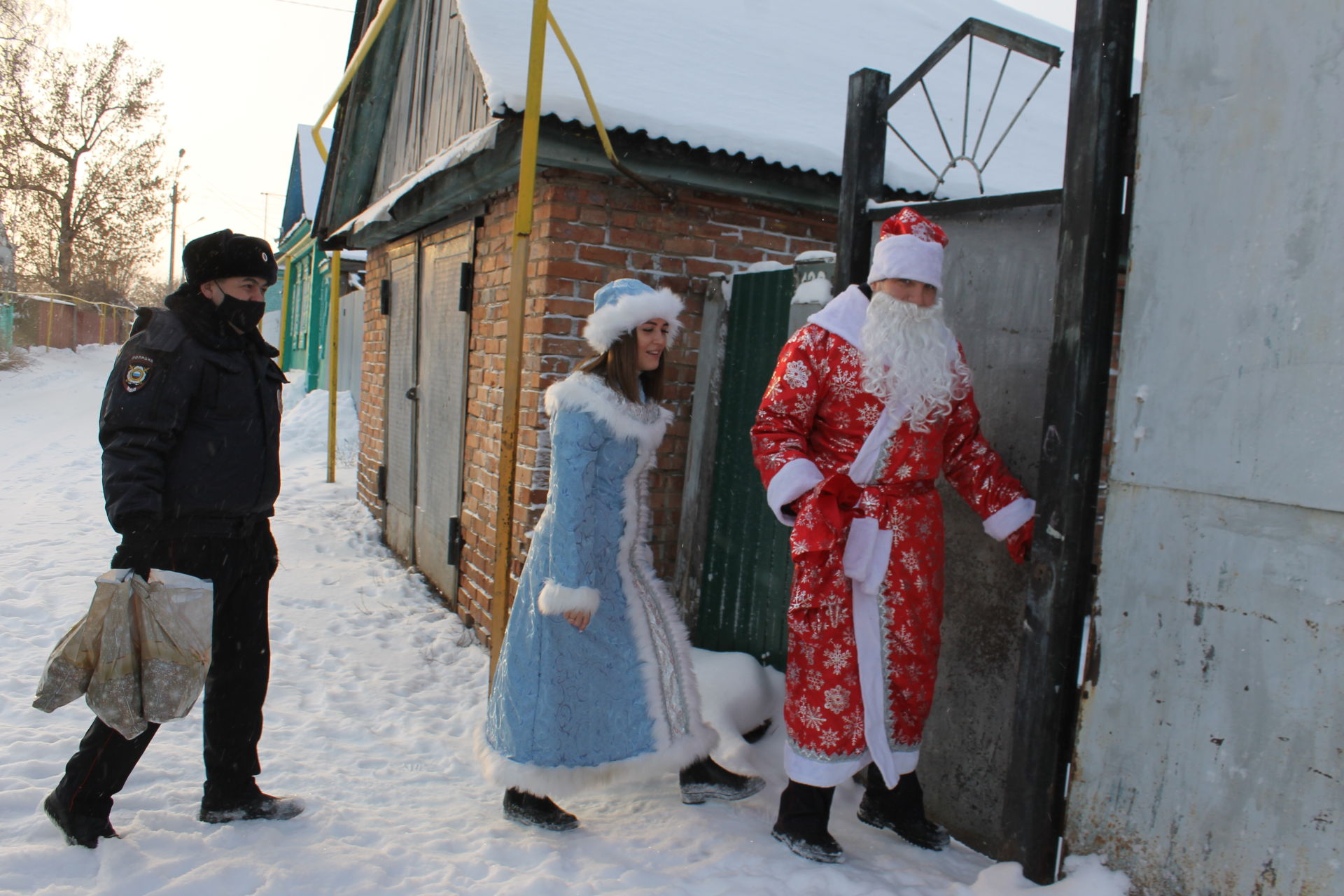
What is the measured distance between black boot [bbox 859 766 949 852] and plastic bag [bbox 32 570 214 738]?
204 centimetres

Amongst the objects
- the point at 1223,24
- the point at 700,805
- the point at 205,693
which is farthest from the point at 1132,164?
the point at 205,693

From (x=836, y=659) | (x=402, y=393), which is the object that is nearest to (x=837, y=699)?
(x=836, y=659)

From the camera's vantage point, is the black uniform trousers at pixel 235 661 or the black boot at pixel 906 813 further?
the black boot at pixel 906 813

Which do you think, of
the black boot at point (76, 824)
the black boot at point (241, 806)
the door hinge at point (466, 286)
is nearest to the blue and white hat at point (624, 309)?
the black boot at point (241, 806)

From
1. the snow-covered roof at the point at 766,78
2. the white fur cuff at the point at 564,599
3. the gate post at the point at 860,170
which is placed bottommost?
the white fur cuff at the point at 564,599

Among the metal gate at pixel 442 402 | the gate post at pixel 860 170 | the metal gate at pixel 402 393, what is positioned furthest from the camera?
the metal gate at pixel 402 393

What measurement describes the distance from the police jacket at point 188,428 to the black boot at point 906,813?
211 centimetres

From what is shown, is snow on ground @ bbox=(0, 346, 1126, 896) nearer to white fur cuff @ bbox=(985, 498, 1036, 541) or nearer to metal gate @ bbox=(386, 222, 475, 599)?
metal gate @ bbox=(386, 222, 475, 599)

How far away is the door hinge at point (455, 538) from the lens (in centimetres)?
522

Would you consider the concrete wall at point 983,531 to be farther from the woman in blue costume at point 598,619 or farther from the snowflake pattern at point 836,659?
the woman in blue costume at point 598,619

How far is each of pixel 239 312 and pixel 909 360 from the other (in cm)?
193

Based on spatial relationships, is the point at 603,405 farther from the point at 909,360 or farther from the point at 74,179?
the point at 74,179

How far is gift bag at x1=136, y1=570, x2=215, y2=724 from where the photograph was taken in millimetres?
2447

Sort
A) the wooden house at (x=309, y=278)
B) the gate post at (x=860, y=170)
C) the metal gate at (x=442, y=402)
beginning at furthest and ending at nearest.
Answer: the wooden house at (x=309, y=278) < the metal gate at (x=442, y=402) < the gate post at (x=860, y=170)
